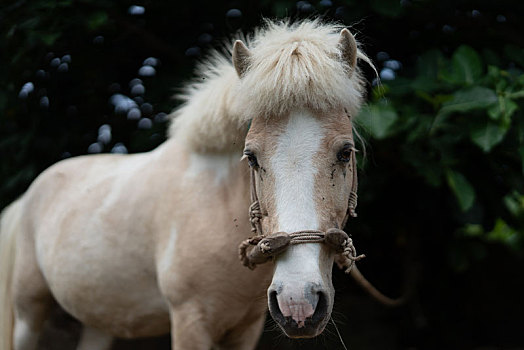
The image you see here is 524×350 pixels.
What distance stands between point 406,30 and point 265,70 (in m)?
2.33

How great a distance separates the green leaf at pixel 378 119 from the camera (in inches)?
110

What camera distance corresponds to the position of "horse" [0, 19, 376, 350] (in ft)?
5.92

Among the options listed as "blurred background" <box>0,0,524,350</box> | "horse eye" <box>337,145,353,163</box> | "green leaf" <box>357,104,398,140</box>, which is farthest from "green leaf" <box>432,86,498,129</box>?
"horse eye" <box>337,145,353,163</box>

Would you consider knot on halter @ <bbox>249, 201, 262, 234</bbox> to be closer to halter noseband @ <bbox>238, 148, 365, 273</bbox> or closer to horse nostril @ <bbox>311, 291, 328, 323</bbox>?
halter noseband @ <bbox>238, 148, 365, 273</bbox>

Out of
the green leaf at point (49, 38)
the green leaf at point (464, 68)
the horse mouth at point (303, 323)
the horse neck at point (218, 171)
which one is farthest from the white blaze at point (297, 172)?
the green leaf at point (49, 38)

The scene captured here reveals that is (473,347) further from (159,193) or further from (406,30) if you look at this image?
(159,193)

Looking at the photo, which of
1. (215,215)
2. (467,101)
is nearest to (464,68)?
(467,101)

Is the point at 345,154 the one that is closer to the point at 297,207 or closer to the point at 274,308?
the point at 297,207

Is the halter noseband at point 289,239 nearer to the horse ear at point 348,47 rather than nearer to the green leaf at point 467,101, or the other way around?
the horse ear at point 348,47

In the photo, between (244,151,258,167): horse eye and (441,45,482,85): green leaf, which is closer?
(244,151,258,167): horse eye

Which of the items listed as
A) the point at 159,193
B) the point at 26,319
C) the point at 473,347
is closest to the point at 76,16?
the point at 159,193

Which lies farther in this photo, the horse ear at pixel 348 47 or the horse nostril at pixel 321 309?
the horse ear at pixel 348 47

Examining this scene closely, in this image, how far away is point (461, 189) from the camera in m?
2.94

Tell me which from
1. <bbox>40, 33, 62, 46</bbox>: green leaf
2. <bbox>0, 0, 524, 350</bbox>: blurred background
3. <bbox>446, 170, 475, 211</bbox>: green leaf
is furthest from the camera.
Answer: <bbox>40, 33, 62, 46</bbox>: green leaf
